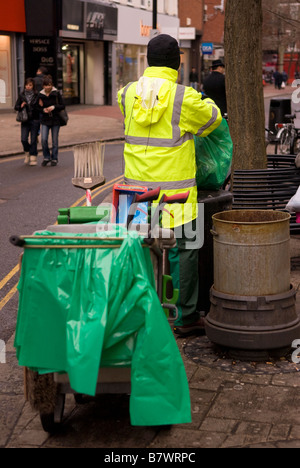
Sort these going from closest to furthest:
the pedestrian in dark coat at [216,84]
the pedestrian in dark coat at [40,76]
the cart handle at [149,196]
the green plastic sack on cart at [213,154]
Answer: the cart handle at [149,196], the green plastic sack on cart at [213,154], the pedestrian in dark coat at [216,84], the pedestrian in dark coat at [40,76]

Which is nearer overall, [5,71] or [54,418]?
[54,418]

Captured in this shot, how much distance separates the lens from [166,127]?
5.07 meters

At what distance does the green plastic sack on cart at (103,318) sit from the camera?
11.7 feet

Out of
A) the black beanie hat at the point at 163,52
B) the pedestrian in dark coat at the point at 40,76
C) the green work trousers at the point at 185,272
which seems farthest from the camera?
the pedestrian in dark coat at the point at 40,76

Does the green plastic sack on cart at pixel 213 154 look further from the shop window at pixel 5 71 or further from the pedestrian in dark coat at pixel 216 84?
the shop window at pixel 5 71

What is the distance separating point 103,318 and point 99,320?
2 centimetres

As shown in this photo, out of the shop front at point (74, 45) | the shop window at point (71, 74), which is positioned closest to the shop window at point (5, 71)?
the shop front at point (74, 45)

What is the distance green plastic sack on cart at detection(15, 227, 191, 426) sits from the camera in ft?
11.7

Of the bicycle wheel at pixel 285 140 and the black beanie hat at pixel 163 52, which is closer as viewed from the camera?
the black beanie hat at pixel 163 52

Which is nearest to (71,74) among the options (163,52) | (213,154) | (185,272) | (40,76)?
(40,76)

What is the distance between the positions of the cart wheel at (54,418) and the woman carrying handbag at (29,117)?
11.9 m

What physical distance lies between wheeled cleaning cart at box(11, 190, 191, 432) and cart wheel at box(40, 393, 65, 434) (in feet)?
1.01

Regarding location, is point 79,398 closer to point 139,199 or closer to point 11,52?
point 139,199
